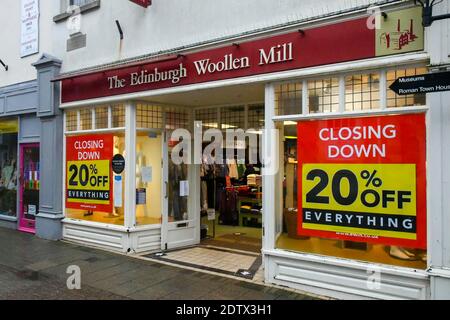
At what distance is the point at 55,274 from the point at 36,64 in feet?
18.3

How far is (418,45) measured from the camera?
4.80 metres

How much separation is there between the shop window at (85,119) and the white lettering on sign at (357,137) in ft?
18.5

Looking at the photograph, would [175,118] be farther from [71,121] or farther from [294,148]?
[294,148]

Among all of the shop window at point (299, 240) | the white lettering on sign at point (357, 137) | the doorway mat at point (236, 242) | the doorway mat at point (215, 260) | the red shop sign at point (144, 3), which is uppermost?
the red shop sign at point (144, 3)

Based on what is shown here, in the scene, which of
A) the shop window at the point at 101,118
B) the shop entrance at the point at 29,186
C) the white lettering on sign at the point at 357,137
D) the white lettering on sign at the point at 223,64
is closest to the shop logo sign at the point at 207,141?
the shop window at the point at 101,118

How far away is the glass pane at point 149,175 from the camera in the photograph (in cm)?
823

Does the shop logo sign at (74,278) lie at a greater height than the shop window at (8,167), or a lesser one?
lesser

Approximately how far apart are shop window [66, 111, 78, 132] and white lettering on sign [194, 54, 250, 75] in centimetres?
392

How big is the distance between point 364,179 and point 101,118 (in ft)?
19.6

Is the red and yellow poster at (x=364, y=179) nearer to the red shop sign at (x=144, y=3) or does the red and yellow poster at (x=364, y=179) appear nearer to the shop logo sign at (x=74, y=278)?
the shop logo sign at (x=74, y=278)

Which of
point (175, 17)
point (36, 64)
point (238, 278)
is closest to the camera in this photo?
point (238, 278)

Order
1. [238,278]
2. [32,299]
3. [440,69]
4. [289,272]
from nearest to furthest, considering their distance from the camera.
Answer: [440,69] < [32,299] < [289,272] < [238,278]

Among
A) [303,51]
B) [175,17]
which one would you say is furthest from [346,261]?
[175,17]
